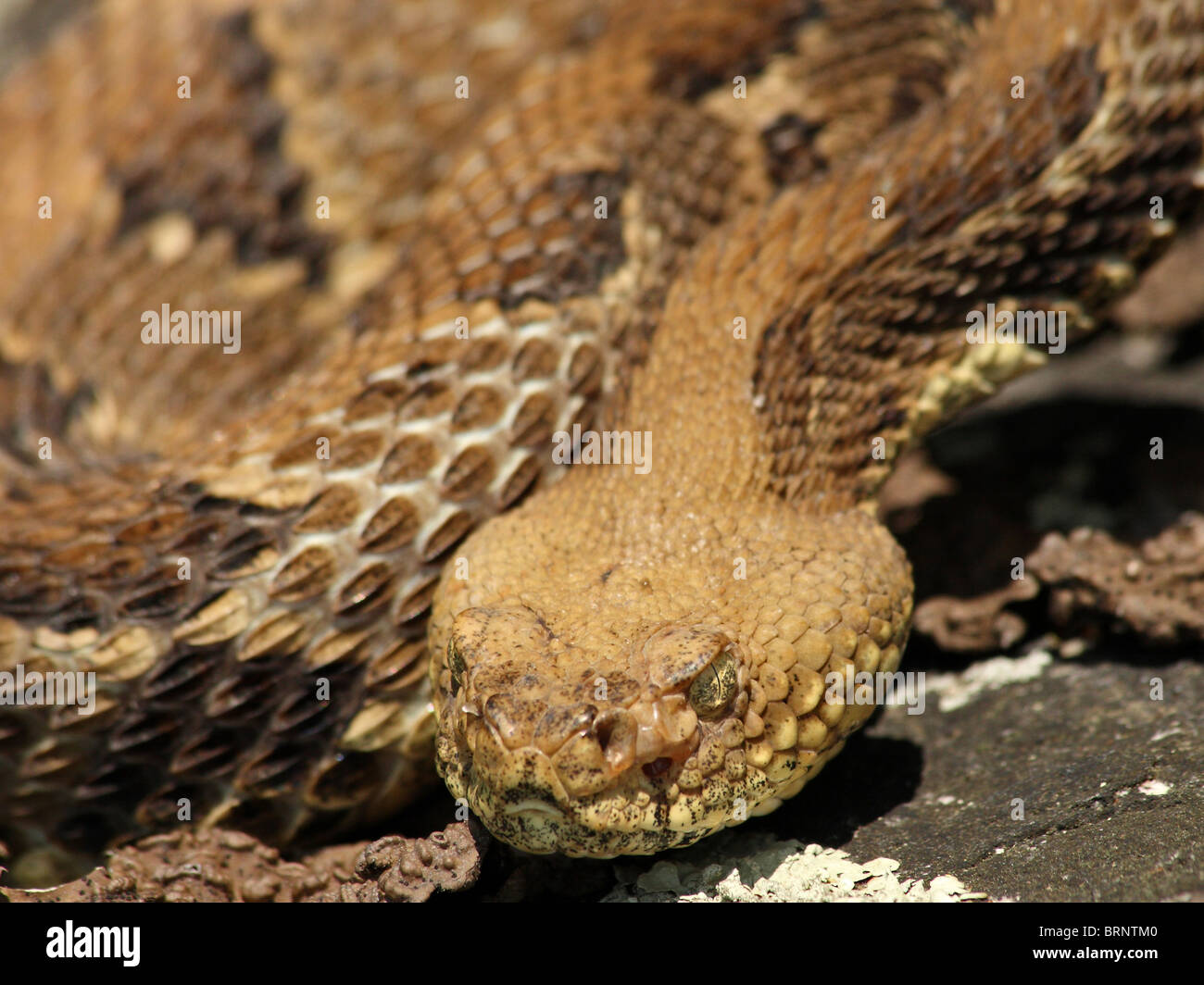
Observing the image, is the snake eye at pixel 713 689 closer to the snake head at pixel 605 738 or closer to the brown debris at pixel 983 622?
the snake head at pixel 605 738

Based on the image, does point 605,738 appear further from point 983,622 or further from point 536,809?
point 983,622

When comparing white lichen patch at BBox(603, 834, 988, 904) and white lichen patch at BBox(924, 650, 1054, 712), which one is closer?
white lichen patch at BBox(603, 834, 988, 904)

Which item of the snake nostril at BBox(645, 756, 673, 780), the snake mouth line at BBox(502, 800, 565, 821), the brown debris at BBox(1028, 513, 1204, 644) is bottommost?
the snake mouth line at BBox(502, 800, 565, 821)

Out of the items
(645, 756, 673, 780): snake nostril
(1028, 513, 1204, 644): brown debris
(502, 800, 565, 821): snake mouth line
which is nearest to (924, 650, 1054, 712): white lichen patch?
(1028, 513, 1204, 644): brown debris

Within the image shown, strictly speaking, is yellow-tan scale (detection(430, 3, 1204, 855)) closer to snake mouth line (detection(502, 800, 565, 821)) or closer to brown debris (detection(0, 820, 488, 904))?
snake mouth line (detection(502, 800, 565, 821))

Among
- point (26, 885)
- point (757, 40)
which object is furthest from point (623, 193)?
point (26, 885)
